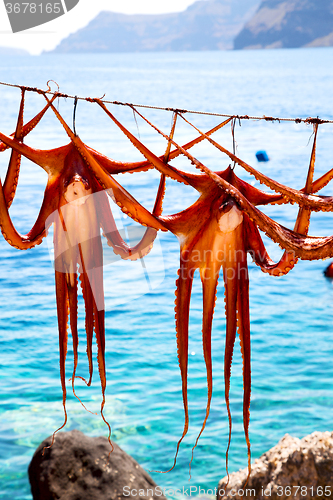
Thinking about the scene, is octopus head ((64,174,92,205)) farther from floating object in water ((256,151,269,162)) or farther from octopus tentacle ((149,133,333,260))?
floating object in water ((256,151,269,162))

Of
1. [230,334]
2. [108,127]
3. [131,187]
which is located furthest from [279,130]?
[230,334]

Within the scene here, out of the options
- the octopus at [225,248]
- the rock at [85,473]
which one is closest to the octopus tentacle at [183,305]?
the octopus at [225,248]

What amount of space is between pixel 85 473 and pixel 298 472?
8.80ft

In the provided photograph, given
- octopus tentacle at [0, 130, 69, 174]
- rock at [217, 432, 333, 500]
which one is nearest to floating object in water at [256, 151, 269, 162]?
rock at [217, 432, 333, 500]

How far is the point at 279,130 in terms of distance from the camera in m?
45.6

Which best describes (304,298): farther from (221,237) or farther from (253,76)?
(253,76)

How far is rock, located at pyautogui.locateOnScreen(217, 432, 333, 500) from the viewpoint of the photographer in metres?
6.23

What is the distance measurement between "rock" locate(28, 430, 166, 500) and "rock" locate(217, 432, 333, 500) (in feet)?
4.98

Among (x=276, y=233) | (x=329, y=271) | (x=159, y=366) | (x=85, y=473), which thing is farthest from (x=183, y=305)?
(x=329, y=271)

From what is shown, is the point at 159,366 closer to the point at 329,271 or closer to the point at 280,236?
the point at 329,271

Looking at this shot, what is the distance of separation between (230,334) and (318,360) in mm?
12218

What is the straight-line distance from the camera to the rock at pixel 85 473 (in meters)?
7.09

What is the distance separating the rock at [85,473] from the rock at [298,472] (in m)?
1.52

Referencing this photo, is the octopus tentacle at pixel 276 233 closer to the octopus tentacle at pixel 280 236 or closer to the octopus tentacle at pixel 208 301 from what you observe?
the octopus tentacle at pixel 280 236
